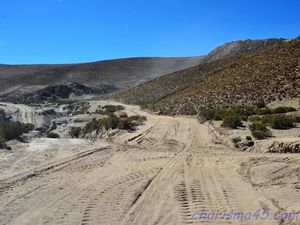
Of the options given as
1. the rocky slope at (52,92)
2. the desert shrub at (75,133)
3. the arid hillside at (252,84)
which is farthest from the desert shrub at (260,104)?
the rocky slope at (52,92)

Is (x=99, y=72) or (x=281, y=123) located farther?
(x=99, y=72)

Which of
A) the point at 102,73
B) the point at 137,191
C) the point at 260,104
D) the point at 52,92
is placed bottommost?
the point at 137,191

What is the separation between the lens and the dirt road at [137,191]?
995 cm

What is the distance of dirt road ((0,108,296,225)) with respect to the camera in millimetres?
9945

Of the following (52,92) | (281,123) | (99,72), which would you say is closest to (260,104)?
(281,123)

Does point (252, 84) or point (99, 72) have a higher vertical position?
point (99, 72)

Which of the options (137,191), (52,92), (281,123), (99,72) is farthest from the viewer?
(99,72)

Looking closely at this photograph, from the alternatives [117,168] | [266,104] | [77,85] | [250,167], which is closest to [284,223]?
[250,167]

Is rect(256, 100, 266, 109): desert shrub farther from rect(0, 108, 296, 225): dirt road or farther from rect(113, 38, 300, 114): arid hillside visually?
rect(0, 108, 296, 225): dirt road

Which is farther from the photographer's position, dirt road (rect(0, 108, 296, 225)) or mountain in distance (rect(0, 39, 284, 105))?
mountain in distance (rect(0, 39, 284, 105))

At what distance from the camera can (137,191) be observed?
12031mm

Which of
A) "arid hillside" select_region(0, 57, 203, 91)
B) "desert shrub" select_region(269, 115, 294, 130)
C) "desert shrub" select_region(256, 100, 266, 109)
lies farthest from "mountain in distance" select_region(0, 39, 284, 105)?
"desert shrub" select_region(269, 115, 294, 130)

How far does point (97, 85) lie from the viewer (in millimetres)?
128000

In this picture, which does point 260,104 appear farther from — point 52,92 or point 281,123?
point 52,92
